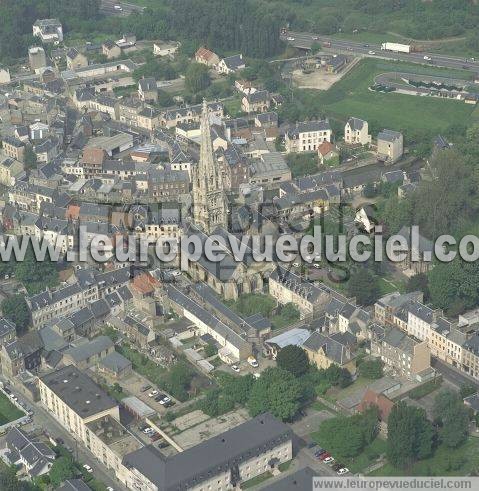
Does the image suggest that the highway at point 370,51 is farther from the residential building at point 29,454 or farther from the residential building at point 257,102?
the residential building at point 29,454

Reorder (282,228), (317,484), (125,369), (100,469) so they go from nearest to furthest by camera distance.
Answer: (317,484), (100,469), (125,369), (282,228)


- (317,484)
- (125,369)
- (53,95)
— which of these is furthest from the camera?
(53,95)

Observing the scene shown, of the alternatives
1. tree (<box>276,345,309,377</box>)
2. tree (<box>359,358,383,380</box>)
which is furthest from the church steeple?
tree (<box>359,358,383,380</box>)

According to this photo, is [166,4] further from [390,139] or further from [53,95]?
[390,139]

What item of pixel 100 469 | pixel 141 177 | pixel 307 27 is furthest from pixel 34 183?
pixel 307 27

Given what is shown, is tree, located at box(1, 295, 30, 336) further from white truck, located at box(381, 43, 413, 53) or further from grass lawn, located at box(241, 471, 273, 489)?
white truck, located at box(381, 43, 413, 53)

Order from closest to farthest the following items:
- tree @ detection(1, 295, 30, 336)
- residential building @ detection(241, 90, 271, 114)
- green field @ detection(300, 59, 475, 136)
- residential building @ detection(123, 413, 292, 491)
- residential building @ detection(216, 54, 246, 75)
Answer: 1. residential building @ detection(123, 413, 292, 491)
2. tree @ detection(1, 295, 30, 336)
3. green field @ detection(300, 59, 475, 136)
4. residential building @ detection(241, 90, 271, 114)
5. residential building @ detection(216, 54, 246, 75)
